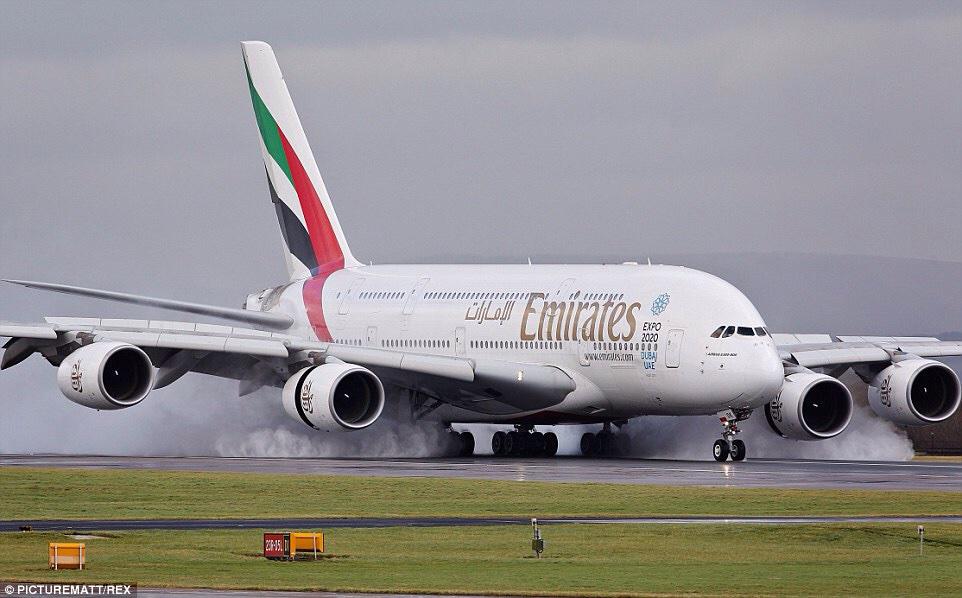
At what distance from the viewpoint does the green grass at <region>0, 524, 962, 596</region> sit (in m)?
26.8

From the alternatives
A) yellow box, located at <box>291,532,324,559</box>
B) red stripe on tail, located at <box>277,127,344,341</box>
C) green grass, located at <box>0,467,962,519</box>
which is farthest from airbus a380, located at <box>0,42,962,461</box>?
yellow box, located at <box>291,532,324,559</box>

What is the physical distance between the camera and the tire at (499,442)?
59062mm

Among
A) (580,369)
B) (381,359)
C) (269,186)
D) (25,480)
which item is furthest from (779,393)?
(269,186)

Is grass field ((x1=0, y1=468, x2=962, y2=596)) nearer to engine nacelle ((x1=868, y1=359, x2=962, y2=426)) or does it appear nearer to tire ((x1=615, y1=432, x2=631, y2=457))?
tire ((x1=615, y1=432, x2=631, y2=457))

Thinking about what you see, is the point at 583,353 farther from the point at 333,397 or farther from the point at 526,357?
the point at 333,397

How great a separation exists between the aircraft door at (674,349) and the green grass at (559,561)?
56.3ft

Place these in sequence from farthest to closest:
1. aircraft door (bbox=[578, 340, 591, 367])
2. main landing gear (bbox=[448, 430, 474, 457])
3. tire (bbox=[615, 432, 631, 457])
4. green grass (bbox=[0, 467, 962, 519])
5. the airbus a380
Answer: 1. main landing gear (bbox=[448, 430, 474, 457])
2. tire (bbox=[615, 432, 631, 457])
3. aircraft door (bbox=[578, 340, 591, 367])
4. the airbus a380
5. green grass (bbox=[0, 467, 962, 519])

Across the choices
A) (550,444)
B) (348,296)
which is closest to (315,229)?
(348,296)

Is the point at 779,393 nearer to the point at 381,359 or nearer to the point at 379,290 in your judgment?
the point at 381,359

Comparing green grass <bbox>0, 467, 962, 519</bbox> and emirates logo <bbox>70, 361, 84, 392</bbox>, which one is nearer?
green grass <bbox>0, 467, 962, 519</bbox>

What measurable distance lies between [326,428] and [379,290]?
410 inches

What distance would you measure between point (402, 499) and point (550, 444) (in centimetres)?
1834

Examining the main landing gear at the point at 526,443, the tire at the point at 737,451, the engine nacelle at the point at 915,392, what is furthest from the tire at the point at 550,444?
the engine nacelle at the point at 915,392

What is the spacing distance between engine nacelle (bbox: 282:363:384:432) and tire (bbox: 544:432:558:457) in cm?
631
